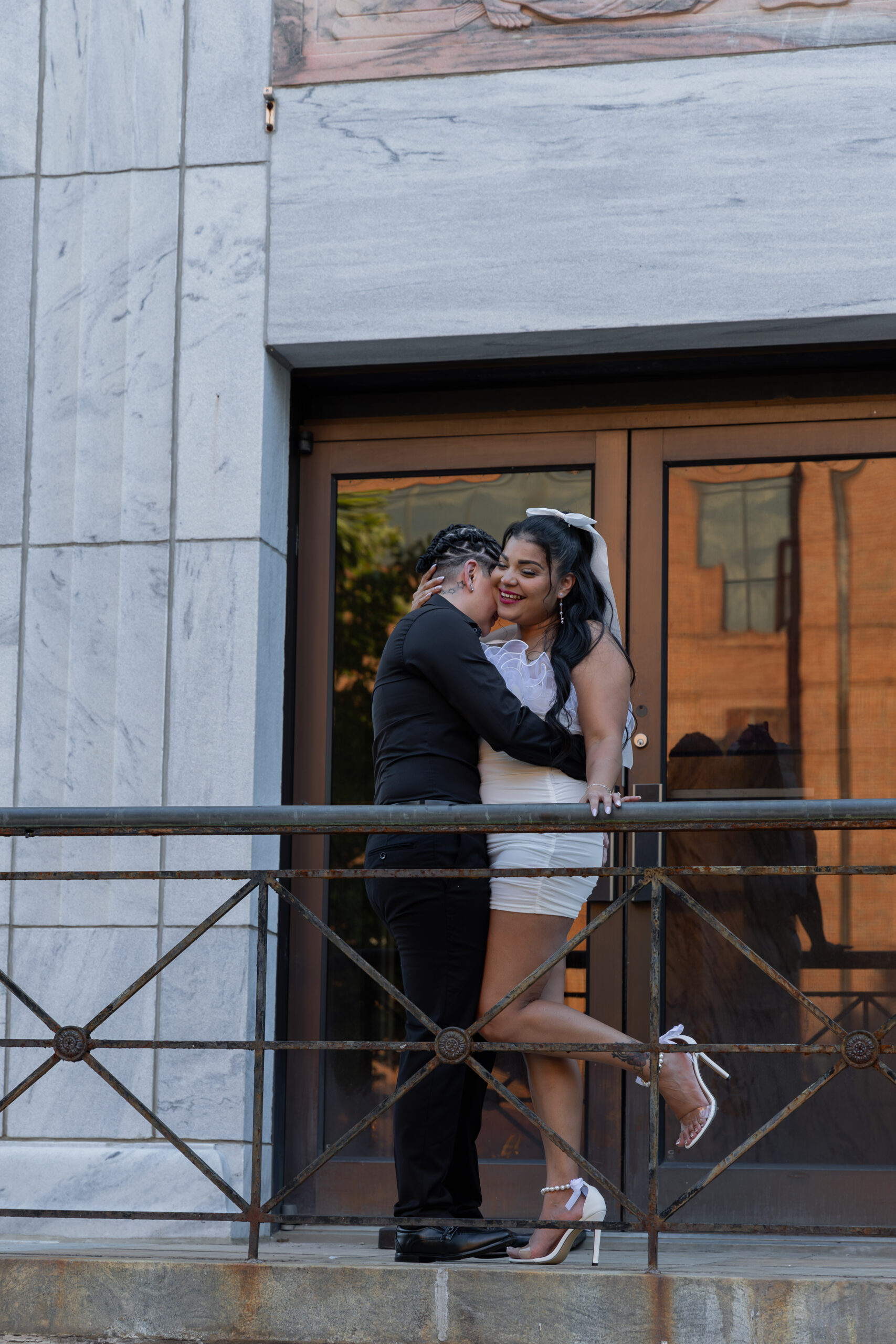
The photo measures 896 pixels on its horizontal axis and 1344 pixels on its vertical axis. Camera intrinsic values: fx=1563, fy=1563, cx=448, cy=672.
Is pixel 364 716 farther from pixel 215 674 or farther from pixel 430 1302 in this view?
pixel 430 1302

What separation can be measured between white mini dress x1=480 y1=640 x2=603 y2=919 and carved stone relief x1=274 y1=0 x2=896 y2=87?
7.82ft

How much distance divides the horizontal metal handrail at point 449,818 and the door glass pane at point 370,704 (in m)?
1.61

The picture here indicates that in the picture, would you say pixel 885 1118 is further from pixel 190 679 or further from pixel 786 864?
pixel 190 679

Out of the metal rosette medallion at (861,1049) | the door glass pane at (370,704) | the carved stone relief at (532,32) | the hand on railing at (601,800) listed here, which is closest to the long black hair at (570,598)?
the hand on railing at (601,800)

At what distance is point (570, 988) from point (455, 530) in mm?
1764

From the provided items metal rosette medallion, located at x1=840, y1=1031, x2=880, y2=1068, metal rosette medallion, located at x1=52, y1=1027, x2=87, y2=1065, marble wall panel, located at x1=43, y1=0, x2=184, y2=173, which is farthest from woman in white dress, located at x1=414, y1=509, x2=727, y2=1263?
marble wall panel, located at x1=43, y1=0, x2=184, y2=173

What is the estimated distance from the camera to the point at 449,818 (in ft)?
12.2

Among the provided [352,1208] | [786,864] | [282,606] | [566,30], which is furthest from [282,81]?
[352,1208]

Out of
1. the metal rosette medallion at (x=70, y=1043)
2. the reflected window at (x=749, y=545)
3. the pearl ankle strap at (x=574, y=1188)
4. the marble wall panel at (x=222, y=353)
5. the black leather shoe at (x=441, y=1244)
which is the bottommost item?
the black leather shoe at (x=441, y=1244)

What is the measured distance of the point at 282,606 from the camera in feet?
18.1

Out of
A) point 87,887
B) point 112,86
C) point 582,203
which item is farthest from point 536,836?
point 112,86

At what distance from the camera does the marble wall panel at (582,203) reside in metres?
5.13

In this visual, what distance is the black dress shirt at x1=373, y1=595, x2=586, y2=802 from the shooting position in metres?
3.96

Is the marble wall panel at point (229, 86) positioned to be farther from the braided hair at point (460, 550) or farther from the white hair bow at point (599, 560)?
the white hair bow at point (599, 560)
